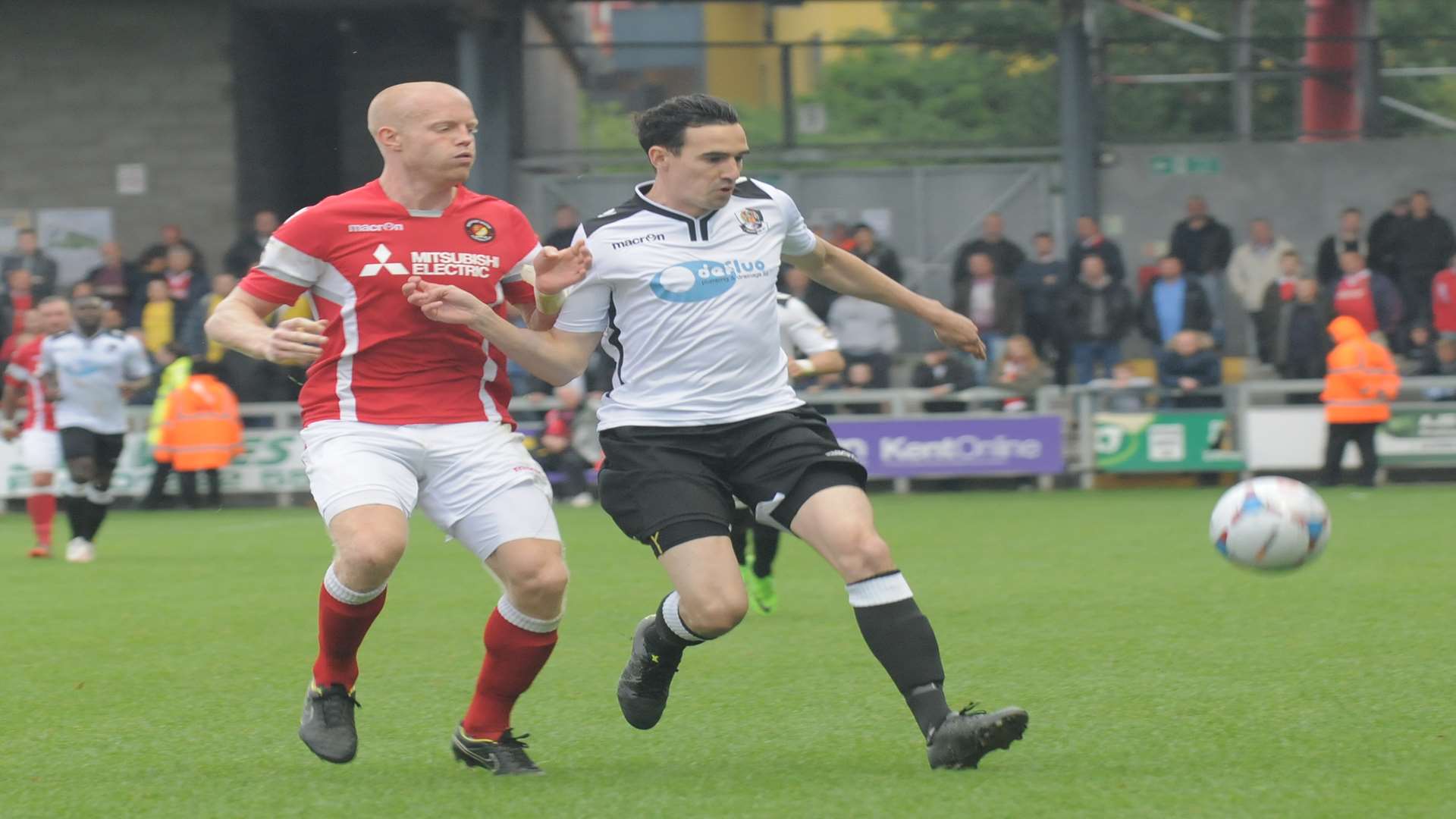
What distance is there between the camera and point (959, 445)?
725 inches

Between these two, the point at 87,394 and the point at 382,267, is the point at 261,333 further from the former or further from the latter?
the point at 87,394

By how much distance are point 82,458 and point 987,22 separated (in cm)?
2575

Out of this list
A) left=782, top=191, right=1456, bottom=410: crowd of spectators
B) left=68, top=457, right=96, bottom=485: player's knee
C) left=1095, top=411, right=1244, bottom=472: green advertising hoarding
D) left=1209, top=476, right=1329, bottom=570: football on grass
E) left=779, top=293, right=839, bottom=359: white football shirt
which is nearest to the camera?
left=1209, top=476, right=1329, bottom=570: football on grass

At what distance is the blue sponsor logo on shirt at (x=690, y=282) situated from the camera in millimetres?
5520

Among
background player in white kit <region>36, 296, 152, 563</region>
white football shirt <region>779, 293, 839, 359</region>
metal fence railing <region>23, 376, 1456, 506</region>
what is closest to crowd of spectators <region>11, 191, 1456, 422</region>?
metal fence railing <region>23, 376, 1456, 506</region>

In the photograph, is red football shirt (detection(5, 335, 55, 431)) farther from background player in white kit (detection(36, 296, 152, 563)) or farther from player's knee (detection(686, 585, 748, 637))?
player's knee (detection(686, 585, 748, 637))

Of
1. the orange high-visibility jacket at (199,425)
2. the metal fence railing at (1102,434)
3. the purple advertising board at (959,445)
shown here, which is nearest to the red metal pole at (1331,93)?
the metal fence railing at (1102,434)

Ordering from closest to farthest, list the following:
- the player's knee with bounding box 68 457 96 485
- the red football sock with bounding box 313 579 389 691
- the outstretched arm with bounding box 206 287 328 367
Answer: the outstretched arm with bounding box 206 287 328 367 → the red football sock with bounding box 313 579 389 691 → the player's knee with bounding box 68 457 96 485

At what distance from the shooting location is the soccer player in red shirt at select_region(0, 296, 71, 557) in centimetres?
1327

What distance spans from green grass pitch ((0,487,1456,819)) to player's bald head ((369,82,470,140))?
1821mm

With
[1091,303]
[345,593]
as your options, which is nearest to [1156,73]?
[1091,303]

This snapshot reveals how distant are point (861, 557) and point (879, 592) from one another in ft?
0.34

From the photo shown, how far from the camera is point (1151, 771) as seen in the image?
520cm

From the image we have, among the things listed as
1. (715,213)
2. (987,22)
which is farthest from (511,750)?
(987,22)
